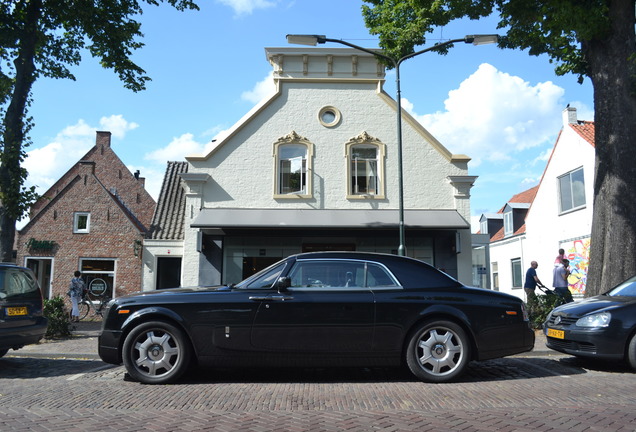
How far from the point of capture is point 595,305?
300 inches

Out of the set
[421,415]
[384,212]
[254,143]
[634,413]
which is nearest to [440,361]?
[421,415]

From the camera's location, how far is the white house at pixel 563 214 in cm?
2084

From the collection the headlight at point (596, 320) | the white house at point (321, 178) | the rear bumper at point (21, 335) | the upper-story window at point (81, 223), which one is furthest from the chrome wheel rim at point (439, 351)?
the upper-story window at point (81, 223)

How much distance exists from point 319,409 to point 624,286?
6.01 metres

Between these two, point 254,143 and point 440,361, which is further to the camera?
point 254,143

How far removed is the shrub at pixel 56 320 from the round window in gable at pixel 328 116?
9.67m

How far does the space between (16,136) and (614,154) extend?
1326cm

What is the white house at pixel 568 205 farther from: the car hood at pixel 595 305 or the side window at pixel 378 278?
the side window at pixel 378 278

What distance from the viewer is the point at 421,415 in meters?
4.87

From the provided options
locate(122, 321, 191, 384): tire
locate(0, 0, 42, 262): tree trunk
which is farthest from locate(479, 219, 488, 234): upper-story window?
locate(122, 321, 191, 384): tire

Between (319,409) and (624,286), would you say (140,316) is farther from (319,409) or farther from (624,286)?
(624,286)

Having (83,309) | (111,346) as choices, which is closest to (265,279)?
(111,346)

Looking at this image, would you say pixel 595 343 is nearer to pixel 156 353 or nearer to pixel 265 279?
pixel 265 279

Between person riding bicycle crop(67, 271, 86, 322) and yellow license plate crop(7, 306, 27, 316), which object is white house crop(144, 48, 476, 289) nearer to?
person riding bicycle crop(67, 271, 86, 322)
